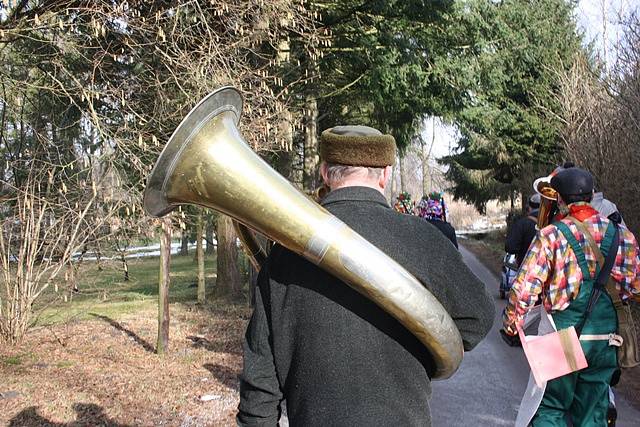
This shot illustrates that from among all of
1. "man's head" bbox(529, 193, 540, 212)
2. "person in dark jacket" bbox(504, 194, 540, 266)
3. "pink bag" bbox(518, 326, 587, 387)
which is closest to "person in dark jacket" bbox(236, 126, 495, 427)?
"pink bag" bbox(518, 326, 587, 387)

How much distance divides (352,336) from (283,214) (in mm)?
423

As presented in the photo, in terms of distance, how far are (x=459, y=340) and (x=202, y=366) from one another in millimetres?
5804

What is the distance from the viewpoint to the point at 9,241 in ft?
24.4

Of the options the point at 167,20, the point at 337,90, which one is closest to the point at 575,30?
the point at 337,90

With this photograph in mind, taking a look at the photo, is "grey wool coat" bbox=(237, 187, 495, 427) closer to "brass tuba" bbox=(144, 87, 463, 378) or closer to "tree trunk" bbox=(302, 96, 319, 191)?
"brass tuba" bbox=(144, 87, 463, 378)

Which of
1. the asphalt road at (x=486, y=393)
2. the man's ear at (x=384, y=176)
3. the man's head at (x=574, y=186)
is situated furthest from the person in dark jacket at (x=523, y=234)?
the man's ear at (x=384, y=176)

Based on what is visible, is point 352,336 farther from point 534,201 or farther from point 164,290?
point 164,290

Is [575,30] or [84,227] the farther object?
[575,30]

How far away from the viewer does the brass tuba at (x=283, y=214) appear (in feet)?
5.55

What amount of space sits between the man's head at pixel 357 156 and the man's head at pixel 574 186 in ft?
6.60

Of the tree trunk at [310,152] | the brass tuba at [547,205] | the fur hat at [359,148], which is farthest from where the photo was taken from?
the tree trunk at [310,152]

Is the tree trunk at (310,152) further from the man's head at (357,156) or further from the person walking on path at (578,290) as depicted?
the man's head at (357,156)

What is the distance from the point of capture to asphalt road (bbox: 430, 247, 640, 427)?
4859mm

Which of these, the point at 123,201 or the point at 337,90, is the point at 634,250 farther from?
the point at 337,90
